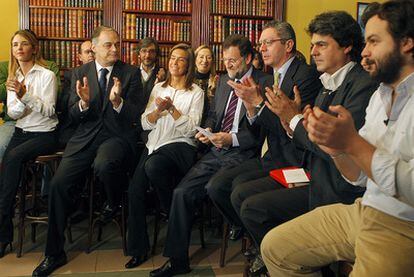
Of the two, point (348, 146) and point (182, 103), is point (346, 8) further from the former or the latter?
point (348, 146)

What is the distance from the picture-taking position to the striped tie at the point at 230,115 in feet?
9.79

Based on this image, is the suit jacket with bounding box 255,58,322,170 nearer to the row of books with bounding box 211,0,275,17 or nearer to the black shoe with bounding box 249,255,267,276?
the black shoe with bounding box 249,255,267,276

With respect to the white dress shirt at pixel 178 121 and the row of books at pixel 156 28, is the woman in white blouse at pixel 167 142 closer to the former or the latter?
the white dress shirt at pixel 178 121

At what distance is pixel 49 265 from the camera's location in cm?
271

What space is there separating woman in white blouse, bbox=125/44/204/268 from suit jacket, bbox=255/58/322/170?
23.8 inches

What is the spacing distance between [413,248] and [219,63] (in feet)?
13.3

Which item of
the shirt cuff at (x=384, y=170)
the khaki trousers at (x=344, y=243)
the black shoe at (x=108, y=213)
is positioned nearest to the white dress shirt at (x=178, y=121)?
the black shoe at (x=108, y=213)

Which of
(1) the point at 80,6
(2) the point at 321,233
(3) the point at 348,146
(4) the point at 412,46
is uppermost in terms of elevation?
(1) the point at 80,6

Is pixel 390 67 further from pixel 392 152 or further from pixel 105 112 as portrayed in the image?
pixel 105 112

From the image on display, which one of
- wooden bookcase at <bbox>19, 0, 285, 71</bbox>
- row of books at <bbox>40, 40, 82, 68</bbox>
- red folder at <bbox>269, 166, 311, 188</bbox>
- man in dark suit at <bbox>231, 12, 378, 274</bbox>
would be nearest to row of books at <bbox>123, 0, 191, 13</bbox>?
wooden bookcase at <bbox>19, 0, 285, 71</bbox>

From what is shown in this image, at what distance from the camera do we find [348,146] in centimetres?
132

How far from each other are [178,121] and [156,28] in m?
2.45

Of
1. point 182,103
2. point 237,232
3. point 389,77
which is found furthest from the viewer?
point 182,103

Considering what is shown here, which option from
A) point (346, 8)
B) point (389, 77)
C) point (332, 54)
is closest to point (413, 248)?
point (389, 77)
